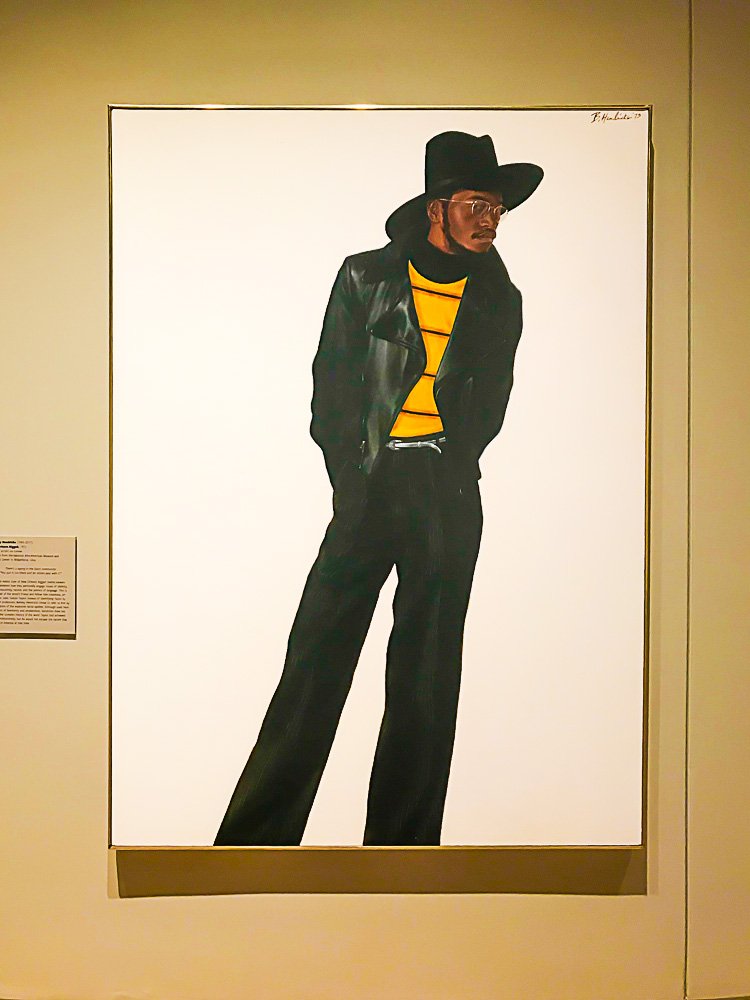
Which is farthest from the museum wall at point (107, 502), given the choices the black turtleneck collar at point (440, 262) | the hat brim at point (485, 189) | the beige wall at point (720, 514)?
the black turtleneck collar at point (440, 262)

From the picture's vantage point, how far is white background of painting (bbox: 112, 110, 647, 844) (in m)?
1.08

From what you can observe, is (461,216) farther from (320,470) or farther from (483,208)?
(320,470)

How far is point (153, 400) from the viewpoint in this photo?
1.08 meters

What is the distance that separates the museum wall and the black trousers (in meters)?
0.14

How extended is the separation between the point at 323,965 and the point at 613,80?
4.48 ft

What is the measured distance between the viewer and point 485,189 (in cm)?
108

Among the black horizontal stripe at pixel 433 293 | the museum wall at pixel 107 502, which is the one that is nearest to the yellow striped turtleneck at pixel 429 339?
the black horizontal stripe at pixel 433 293

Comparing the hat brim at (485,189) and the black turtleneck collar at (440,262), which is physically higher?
the hat brim at (485,189)

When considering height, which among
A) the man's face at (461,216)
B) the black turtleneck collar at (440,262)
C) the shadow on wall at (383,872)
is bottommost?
the shadow on wall at (383,872)

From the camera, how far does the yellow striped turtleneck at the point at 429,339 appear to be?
1.08m

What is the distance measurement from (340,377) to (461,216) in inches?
11.4
